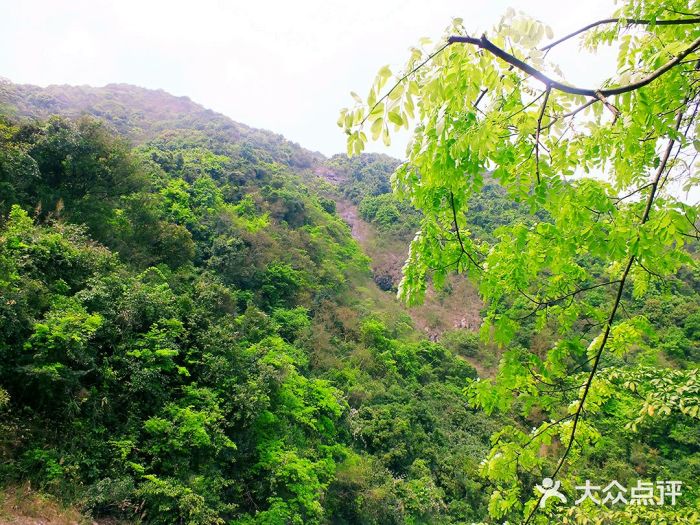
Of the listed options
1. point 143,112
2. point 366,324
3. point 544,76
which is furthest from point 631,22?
point 143,112

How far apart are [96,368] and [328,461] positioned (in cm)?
501

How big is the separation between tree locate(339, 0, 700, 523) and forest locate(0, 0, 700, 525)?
1cm

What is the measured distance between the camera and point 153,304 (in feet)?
24.9

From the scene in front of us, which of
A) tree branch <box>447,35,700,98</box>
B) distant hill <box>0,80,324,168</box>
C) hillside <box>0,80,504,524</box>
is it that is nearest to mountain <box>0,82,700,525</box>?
hillside <box>0,80,504,524</box>

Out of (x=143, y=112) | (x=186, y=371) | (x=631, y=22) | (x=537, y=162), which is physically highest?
(x=143, y=112)

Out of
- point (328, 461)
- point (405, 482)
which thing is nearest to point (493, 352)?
point (405, 482)

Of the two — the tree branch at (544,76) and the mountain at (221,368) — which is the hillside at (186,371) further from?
the tree branch at (544,76)

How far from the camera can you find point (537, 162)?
4.68 ft

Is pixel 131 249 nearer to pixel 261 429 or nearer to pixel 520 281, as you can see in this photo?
pixel 261 429

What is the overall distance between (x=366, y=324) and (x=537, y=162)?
14356 millimetres

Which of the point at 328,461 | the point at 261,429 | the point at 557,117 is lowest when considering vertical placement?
the point at 328,461

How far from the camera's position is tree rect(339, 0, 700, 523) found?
1323mm

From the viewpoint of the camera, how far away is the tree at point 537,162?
1.32m

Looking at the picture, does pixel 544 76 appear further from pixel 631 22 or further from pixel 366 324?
pixel 366 324
